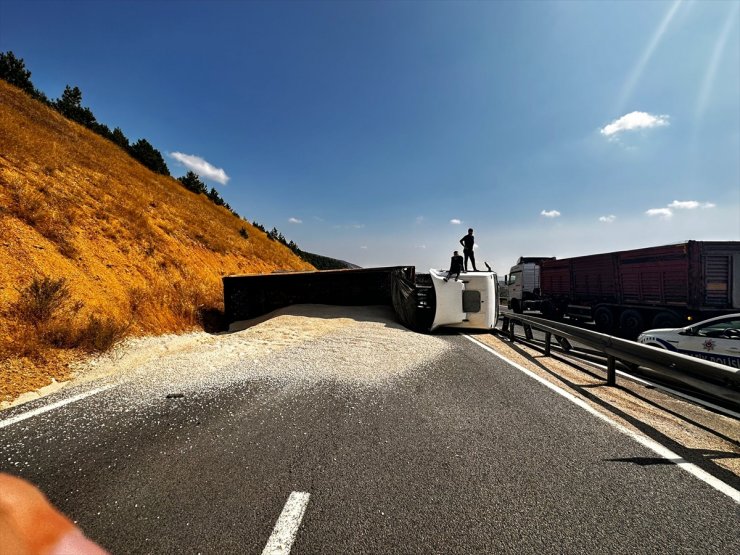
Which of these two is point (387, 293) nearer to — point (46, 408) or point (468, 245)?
point (468, 245)

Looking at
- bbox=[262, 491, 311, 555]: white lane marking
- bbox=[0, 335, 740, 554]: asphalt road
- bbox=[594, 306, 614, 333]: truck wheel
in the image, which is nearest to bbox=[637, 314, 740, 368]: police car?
bbox=[0, 335, 740, 554]: asphalt road

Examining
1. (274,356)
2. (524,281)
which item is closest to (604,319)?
(524,281)

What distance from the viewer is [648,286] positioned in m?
10.7

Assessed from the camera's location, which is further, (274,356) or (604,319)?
(604,319)

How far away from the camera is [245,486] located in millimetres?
2266

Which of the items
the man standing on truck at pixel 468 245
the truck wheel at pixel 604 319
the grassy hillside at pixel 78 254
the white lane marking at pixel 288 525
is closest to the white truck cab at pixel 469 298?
the man standing on truck at pixel 468 245

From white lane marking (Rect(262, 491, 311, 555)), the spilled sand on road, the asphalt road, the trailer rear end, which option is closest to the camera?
white lane marking (Rect(262, 491, 311, 555))

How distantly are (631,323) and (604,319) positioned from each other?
1190 millimetres

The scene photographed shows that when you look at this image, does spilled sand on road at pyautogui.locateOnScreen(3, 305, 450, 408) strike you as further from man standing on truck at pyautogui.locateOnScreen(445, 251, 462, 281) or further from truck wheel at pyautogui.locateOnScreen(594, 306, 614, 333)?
truck wheel at pyautogui.locateOnScreen(594, 306, 614, 333)

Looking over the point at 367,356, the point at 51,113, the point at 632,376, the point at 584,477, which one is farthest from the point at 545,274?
the point at 51,113

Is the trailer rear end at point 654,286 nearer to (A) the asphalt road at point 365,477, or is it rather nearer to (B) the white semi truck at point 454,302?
(B) the white semi truck at point 454,302

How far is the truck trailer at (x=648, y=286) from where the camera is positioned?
9156 mm

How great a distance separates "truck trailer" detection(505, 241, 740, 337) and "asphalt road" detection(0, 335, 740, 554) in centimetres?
965

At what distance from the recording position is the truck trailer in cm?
916
